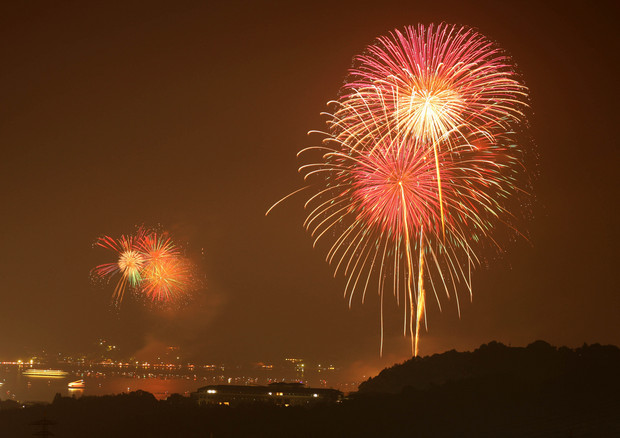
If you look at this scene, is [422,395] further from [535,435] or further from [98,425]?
[98,425]

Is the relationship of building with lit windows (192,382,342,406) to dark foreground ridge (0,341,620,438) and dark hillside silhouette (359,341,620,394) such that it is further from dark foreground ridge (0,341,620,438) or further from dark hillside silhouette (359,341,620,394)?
dark hillside silhouette (359,341,620,394)

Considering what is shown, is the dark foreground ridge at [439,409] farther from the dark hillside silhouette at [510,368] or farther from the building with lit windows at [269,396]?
the building with lit windows at [269,396]

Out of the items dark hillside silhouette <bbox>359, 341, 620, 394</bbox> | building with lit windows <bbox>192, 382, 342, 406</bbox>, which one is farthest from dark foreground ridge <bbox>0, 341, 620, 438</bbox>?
building with lit windows <bbox>192, 382, 342, 406</bbox>

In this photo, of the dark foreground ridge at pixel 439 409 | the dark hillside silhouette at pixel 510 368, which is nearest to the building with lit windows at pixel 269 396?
the dark foreground ridge at pixel 439 409

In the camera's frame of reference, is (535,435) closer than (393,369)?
Yes

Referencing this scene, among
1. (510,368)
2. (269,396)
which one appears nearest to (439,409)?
(510,368)

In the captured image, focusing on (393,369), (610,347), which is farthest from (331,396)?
(610,347)
